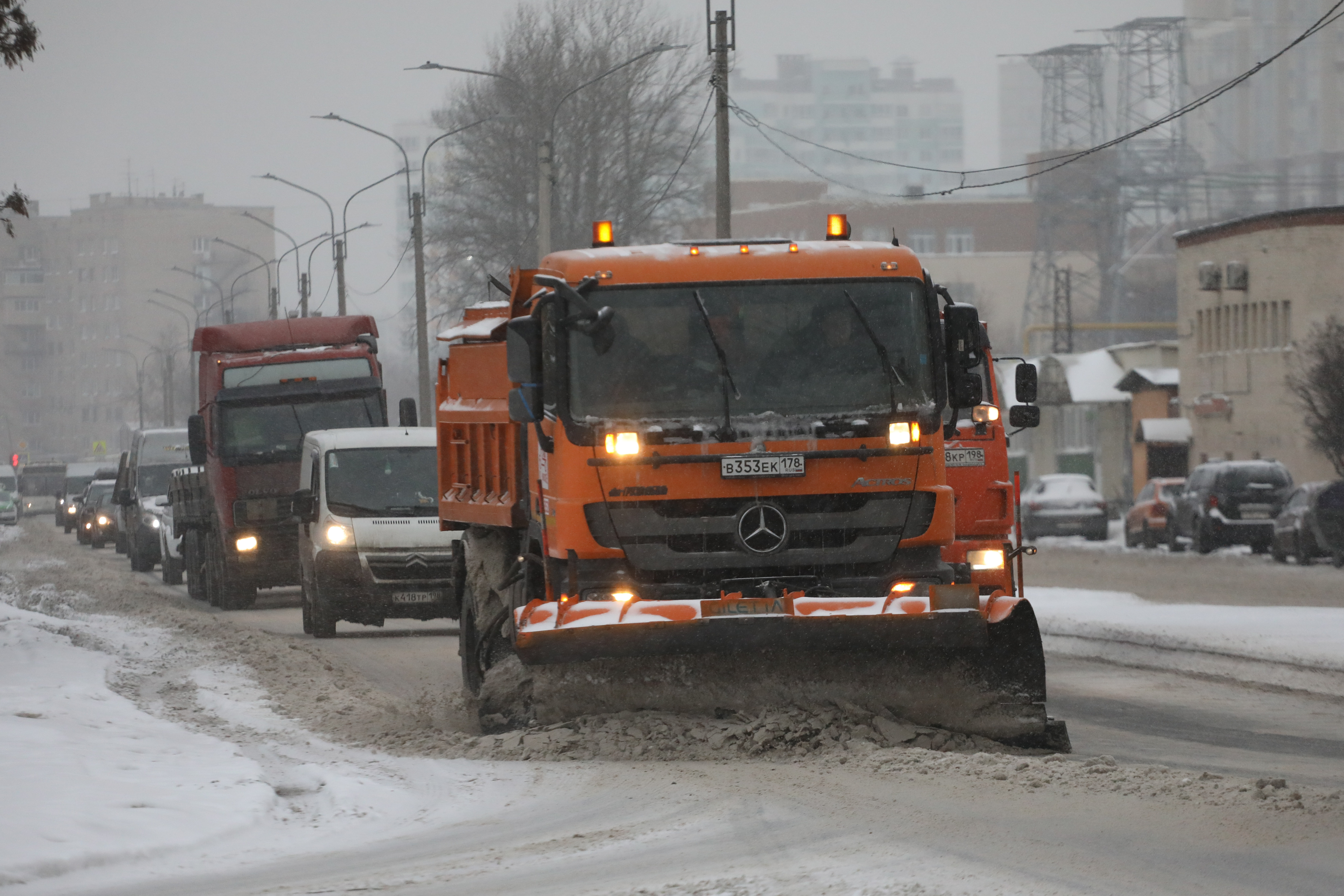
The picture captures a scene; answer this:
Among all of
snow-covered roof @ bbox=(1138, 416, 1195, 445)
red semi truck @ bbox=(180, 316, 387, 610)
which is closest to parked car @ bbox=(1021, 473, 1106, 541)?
snow-covered roof @ bbox=(1138, 416, 1195, 445)

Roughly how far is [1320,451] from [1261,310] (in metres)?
12.2

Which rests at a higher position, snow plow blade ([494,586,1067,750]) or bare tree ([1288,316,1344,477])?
bare tree ([1288,316,1344,477])

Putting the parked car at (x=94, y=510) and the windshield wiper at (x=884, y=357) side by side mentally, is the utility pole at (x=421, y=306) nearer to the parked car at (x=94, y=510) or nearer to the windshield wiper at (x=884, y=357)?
the parked car at (x=94, y=510)

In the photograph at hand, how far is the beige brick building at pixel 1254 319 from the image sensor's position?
4816 centimetres

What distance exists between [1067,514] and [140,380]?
79.4m

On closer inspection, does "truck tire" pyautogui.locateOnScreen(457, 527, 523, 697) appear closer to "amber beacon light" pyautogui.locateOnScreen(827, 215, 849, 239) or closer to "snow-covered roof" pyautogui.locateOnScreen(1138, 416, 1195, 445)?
"amber beacon light" pyautogui.locateOnScreen(827, 215, 849, 239)

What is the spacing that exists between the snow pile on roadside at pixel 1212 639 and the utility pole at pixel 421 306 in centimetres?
2045

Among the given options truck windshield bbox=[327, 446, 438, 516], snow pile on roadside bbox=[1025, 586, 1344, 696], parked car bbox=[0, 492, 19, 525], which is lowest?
parked car bbox=[0, 492, 19, 525]

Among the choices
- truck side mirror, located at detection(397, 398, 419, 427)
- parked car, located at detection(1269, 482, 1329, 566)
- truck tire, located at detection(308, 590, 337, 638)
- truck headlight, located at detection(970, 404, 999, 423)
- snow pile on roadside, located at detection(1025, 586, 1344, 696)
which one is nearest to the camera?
snow pile on roadside, located at detection(1025, 586, 1344, 696)

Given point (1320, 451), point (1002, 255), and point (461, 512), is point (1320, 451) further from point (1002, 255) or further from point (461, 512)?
point (1002, 255)

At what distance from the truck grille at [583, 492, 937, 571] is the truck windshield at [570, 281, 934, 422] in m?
0.45

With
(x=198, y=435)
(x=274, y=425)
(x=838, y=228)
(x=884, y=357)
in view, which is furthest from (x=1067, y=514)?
(x=884, y=357)

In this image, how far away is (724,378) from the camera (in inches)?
389

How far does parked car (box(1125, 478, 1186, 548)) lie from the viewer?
37.8 meters
